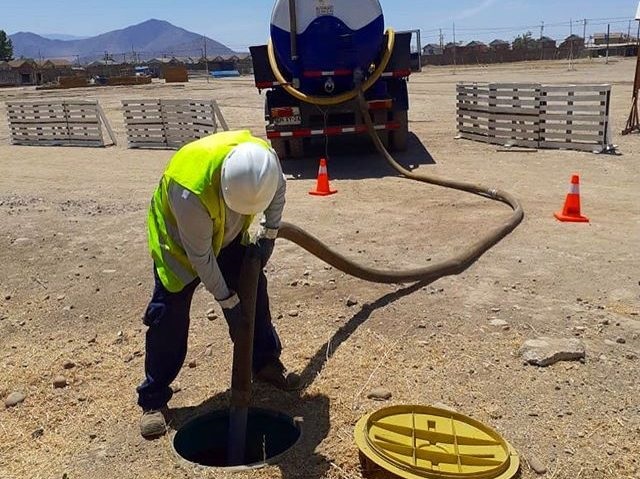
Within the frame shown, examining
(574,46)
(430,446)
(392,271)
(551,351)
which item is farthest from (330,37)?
(574,46)

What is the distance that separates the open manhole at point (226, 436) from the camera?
3.63 meters

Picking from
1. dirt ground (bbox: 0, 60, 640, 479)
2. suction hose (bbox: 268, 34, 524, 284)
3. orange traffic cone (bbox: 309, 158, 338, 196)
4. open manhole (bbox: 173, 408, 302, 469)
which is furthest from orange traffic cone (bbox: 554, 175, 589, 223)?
open manhole (bbox: 173, 408, 302, 469)

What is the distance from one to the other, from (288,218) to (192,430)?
416 centimetres

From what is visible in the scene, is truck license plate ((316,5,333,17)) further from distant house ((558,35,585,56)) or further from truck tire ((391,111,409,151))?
distant house ((558,35,585,56))

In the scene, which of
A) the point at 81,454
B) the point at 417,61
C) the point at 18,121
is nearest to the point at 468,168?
the point at 417,61

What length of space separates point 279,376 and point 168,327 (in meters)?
0.77

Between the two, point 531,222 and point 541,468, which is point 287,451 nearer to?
point 541,468

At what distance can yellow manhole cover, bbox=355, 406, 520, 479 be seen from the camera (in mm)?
2934

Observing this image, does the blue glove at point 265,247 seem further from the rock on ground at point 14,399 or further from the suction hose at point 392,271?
the rock on ground at point 14,399

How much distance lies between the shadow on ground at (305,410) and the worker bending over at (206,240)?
9 cm

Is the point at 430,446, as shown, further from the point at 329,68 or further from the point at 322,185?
the point at 329,68

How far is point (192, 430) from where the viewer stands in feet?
11.9

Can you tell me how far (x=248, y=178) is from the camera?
2850 millimetres

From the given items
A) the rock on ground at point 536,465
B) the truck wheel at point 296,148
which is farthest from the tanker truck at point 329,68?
the rock on ground at point 536,465
